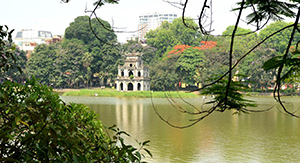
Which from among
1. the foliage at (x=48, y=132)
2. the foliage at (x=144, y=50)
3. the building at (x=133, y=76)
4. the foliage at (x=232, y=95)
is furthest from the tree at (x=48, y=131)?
the foliage at (x=144, y=50)

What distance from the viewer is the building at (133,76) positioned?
3141 cm

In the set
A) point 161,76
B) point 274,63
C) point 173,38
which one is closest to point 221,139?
point 274,63

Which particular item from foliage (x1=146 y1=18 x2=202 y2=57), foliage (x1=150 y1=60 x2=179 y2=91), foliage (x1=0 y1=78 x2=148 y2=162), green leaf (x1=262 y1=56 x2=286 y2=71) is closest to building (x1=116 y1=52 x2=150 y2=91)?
foliage (x1=150 y1=60 x2=179 y2=91)

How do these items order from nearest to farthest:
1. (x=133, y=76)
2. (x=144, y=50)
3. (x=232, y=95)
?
1. (x=232, y=95)
2. (x=133, y=76)
3. (x=144, y=50)

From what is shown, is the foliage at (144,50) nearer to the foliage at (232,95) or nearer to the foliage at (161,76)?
the foliage at (161,76)

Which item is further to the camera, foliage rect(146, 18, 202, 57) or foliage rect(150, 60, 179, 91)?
foliage rect(146, 18, 202, 57)

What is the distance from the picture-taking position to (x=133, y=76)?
103 ft

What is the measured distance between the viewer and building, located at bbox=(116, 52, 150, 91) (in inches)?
1236

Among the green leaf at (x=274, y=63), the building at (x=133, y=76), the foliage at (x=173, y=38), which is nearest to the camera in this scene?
the green leaf at (x=274, y=63)

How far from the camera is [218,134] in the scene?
11500 millimetres

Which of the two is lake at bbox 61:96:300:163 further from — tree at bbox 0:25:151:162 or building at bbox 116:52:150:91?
building at bbox 116:52:150:91

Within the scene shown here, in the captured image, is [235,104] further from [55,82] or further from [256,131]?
[55,82]

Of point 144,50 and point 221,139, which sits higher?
point 144,50

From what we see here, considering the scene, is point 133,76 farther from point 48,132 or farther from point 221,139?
point 48,132
